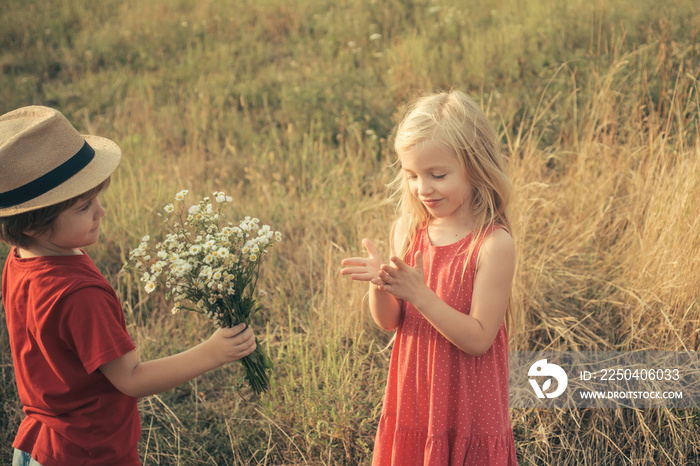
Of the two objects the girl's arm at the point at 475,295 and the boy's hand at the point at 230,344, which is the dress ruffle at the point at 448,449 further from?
the boy's hand at the point at 230,344

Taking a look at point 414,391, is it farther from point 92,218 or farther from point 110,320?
point 92,218

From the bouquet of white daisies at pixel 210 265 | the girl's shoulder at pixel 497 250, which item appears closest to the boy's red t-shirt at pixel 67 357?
the bouquet of white daisies at pixel 210 265

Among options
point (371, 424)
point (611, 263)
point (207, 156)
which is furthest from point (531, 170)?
point (207, 156)

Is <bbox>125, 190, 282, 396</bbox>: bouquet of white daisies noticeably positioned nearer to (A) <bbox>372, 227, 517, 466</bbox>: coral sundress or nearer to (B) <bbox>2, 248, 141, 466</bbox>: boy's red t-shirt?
(B) <bbox>2, 248, 141, 466</bbox>: boy's red t-shirt

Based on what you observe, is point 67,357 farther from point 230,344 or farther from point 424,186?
point 424,186

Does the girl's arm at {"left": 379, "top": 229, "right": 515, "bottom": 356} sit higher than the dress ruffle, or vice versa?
the girl's arm at {"left": 379, "top": 229, "right": 515, "bottom": 356}

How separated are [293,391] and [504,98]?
10.8ft

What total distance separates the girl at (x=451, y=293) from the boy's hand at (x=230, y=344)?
0.35 m

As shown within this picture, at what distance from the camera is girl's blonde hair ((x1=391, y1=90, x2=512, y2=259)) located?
1875mm

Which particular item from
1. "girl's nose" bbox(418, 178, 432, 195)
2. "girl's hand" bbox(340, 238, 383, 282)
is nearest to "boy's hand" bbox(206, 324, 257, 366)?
"girl's hand" bbox(340, 238, 383, 282)

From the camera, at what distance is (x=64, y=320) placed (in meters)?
1.60

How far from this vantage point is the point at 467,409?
189 cm

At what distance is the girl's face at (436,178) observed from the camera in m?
1.87

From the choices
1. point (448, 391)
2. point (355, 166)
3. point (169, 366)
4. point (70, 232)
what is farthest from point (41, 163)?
point (355, 166)
